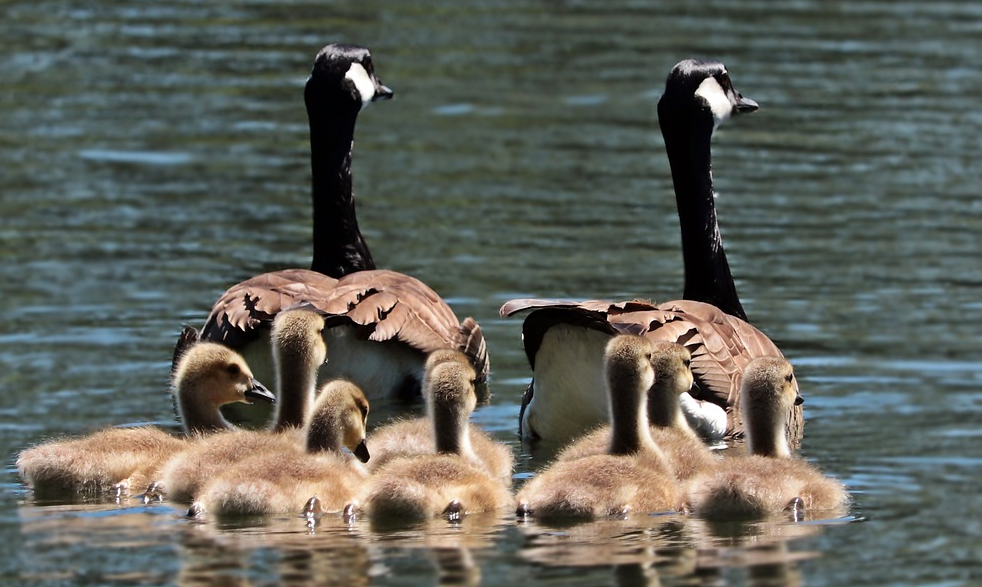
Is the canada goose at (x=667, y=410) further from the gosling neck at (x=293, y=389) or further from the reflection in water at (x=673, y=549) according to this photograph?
the gosling neck at (x=293, y=389)

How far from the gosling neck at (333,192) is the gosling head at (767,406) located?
5.12m

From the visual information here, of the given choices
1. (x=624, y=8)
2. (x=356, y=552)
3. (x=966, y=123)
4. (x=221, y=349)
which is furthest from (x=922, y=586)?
(x=624, y=8)

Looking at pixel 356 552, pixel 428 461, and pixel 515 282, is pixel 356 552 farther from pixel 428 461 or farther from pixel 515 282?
pixel 515 282

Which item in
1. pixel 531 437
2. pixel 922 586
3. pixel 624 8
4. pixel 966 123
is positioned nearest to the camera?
pixel 922 586

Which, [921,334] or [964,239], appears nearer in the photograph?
[921,334]

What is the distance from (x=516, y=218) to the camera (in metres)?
19.3

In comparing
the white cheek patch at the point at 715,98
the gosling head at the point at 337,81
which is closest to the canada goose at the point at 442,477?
the white cheek patch at the point at 715,98

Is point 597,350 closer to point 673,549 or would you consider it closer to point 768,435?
point 768,435

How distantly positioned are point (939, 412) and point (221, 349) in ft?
15.0

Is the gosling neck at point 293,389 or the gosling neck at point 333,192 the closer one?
the gosling neck at point 293,389

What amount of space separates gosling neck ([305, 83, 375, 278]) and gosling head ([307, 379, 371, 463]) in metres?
4.49

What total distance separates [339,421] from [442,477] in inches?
35.1

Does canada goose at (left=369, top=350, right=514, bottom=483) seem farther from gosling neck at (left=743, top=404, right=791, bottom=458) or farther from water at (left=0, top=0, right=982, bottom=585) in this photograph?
gosling neck at (left=743, top=404, right=791, bottom=458)

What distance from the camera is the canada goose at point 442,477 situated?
10.4 m
